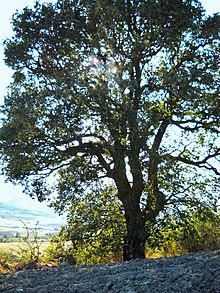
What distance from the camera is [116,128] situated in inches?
402

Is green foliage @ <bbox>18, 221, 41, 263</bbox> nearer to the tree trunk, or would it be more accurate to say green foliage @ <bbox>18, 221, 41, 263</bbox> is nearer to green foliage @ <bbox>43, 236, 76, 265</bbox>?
green foliage @ <bbox>43, 236, 76, 265</bbox>

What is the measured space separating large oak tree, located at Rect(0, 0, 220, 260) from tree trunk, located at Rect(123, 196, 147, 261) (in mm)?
30

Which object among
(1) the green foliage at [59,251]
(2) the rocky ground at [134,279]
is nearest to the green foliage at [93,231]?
(1) the green foliage at [59,251]

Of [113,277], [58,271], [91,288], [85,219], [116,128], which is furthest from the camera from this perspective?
[85,219]

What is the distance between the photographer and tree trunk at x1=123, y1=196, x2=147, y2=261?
438 inches

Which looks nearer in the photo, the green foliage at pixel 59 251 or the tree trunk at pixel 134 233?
the tree trunk at pixel 134 233

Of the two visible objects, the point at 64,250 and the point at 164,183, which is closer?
the point at 164,183

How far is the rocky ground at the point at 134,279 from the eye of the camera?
15.5 ft

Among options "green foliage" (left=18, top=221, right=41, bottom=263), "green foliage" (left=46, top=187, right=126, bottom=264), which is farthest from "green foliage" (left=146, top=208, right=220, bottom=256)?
"green foliage" (left=18, top=221, right=41, bottom=263)

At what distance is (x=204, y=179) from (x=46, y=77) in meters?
6.15

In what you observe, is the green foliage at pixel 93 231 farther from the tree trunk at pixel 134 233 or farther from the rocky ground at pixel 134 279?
the rocky ground at pixel 134 279

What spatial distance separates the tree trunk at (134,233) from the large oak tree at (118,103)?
3 centimetres

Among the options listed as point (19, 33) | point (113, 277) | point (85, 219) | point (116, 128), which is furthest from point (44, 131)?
point (113, 277)

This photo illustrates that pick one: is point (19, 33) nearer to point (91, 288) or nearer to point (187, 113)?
point (187, 113)
